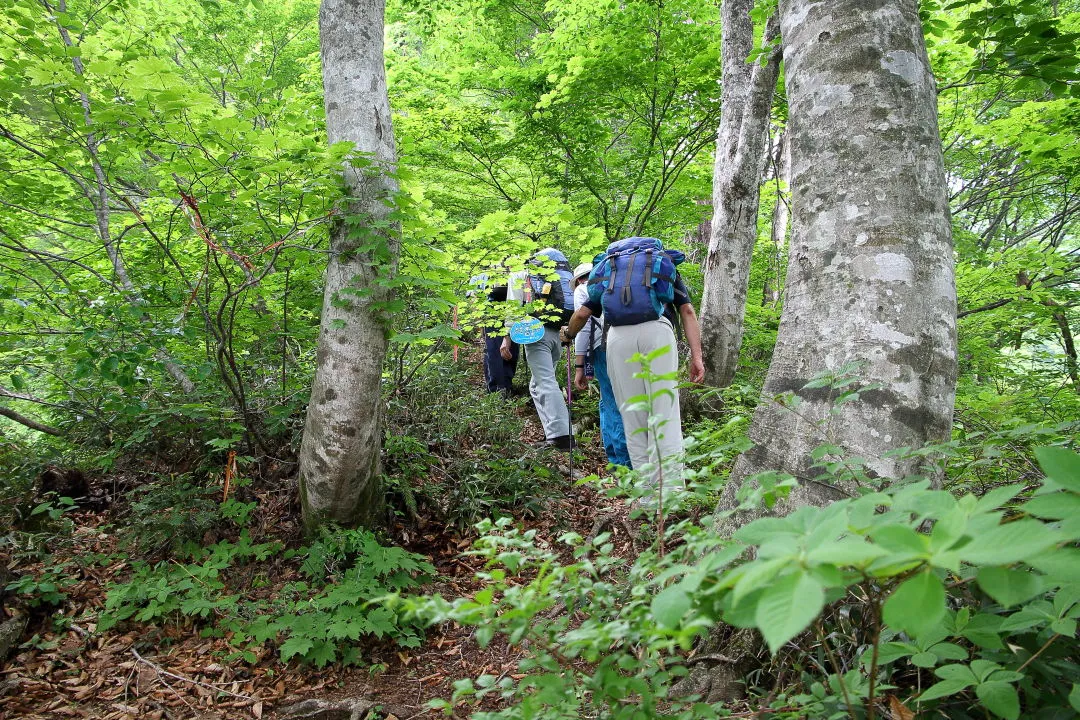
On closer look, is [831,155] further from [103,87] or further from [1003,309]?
[1003,309]

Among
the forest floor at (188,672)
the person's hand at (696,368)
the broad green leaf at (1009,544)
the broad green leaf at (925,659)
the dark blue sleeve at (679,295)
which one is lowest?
the forest floor at (188,672)

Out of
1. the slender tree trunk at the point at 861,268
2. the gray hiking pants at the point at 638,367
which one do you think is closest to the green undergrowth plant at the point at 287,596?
the gray hiking pants at the point at 638,367

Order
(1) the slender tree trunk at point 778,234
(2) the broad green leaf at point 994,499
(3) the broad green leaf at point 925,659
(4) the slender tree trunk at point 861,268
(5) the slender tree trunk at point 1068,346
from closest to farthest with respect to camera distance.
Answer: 1. (2) the broad green leaf at point 994,499
2. (3) the broad green leaf at point 925,659
3. (4) the slender tree trunk at point 861,268
4. (5) the slender tree trunk at point 1068,346
5. (1) the slender tree trunk at point 778,234

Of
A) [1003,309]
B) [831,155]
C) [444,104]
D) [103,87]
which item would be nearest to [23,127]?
[103,87]

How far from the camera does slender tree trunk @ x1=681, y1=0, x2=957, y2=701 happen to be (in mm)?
1802

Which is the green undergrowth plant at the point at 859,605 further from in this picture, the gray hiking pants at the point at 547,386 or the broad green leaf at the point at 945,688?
the gray hiking pants at the point at 547,386

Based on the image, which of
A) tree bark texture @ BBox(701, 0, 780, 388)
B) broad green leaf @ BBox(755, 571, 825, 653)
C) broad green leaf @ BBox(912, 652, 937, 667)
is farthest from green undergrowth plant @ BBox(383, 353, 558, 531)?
broad green leaf @ BBox(755, 571, 825, 653)

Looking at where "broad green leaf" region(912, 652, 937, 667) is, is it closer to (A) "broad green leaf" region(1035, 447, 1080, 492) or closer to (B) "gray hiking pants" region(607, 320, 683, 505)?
(A) "broad green leaf" region(1035, 447, 1080, 492)

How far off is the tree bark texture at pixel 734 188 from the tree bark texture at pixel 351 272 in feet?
11.7

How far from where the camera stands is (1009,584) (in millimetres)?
856

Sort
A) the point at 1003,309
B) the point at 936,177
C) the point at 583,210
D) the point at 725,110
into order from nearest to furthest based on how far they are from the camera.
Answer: the point at 936,177, the point at 725,110, the point at 1003,309, the point at 583,210

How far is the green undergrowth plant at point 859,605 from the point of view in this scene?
0.71 meters

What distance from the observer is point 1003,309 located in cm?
655

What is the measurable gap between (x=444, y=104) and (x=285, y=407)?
467 cm
